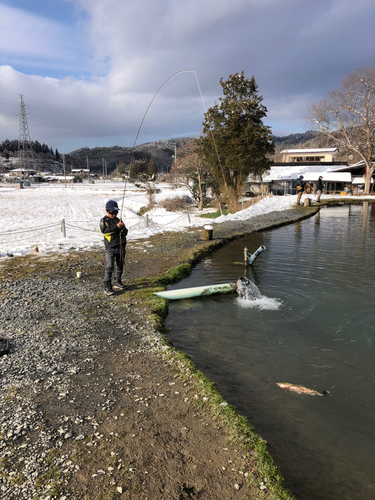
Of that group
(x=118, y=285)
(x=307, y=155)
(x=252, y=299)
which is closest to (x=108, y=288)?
(x=118, y=285)

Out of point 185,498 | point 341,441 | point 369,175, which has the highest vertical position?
point 369,175

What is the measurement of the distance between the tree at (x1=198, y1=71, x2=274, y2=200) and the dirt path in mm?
24194

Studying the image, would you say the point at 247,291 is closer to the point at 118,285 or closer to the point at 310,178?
the point at 118,285

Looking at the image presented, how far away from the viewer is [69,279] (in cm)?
895

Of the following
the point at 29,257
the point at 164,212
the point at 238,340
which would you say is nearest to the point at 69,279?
the point at 29,257

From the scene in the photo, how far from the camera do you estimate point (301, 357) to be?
5582 mm

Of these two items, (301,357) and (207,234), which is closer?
(301,357)

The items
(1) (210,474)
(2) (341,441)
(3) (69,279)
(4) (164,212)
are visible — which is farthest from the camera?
(4) (164,212)

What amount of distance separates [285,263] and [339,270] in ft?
5.77

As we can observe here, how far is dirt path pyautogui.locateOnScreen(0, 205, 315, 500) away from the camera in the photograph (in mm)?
2947

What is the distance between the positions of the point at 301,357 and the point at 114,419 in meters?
3.33

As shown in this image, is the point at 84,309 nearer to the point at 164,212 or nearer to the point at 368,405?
the point at 368,405

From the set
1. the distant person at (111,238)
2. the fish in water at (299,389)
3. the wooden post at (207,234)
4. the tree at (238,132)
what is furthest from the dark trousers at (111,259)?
the tree at (238,132)

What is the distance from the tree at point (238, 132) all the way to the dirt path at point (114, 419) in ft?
79.4
